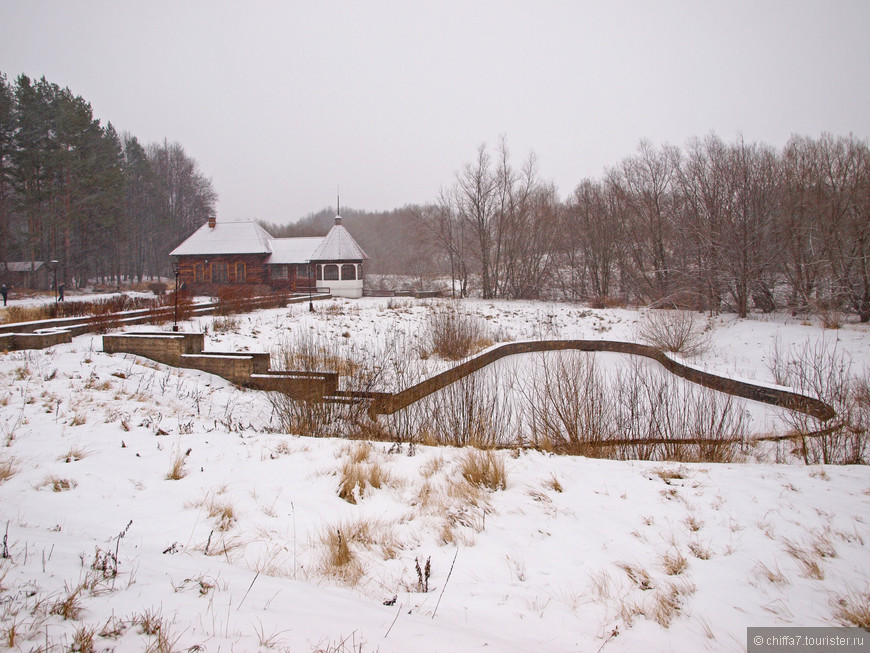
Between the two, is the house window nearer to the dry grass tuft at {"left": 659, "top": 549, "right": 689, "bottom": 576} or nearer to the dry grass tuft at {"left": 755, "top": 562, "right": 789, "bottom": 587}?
the dry grass tuft at {"left": 659, "top": 549, "right": 689, "bottom": 576}

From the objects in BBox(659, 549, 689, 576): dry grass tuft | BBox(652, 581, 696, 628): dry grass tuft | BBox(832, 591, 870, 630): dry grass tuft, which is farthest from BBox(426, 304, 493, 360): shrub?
BBox(832, 591, 870, 630): dry grass tuft

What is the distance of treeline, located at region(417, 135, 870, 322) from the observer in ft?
60.0

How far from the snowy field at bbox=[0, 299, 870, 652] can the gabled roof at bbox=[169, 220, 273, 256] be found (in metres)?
29.9

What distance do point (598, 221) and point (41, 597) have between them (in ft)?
113

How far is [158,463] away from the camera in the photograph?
16.7 feet

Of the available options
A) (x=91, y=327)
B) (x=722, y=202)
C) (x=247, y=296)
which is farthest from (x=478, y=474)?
(x=722, y=202)

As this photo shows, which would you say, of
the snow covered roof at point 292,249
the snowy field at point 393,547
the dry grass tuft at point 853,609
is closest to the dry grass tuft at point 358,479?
the snowy field at point 393,547

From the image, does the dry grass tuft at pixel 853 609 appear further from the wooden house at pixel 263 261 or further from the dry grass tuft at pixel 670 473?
the wooden house at pixel 263 261

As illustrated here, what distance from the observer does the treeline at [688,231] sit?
60.0ft

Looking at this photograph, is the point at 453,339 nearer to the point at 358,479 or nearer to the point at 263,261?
the point at 358,479

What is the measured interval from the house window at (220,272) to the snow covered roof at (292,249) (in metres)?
3.18

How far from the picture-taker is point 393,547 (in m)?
3.50

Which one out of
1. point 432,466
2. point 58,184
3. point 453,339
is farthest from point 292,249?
point 432,466

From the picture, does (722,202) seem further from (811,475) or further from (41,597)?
(41,597)
